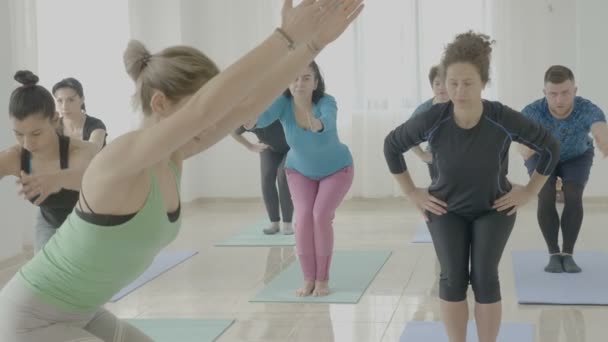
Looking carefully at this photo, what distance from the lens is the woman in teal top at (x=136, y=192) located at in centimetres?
171

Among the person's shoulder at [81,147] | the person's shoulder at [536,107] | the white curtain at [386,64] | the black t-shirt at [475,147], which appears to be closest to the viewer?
the black t-shirt at [475,147]

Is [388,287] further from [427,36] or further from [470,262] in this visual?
[427,36]

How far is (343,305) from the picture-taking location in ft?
15.2

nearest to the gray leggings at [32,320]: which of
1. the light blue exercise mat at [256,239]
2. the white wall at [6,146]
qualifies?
the white wall at [6,146]

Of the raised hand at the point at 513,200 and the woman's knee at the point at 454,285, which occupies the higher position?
the raised hand at the point at 513,200

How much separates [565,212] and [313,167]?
153cm

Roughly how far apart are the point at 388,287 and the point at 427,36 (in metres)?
3.70

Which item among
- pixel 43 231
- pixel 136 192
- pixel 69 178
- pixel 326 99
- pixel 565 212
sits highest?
pixel 326 99

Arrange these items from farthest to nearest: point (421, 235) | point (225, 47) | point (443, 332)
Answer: point (225, 47)
point (421, 235)
point (443, 332)

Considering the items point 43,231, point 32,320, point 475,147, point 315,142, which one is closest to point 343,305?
point 315,142

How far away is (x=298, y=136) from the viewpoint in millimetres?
4773

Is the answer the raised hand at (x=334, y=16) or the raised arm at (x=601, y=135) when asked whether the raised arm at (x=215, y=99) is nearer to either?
the raised hand at (x=334, y=16)

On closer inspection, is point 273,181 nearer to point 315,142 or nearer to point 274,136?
point 274,136

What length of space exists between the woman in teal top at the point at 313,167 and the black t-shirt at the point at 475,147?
140 centimetres
